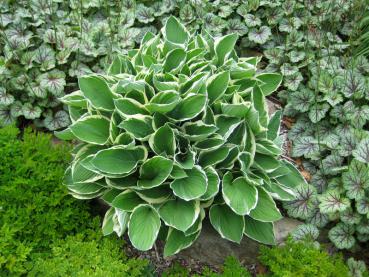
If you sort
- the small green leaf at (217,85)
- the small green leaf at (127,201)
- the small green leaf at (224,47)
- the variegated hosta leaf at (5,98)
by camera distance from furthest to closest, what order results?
1. the variegated hosta leaf at (5,98)
2. the small green leaf at (224,47)
3. the small green leaf at (217,85)
4. the small green leaf at (127,201)

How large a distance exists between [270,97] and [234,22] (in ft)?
2.44

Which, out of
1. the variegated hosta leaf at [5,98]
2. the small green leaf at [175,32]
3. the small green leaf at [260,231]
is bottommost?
the variegated hosta leaf at [5,98]

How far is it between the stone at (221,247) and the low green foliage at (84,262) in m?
0.43

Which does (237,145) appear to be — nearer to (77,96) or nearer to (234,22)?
(77,96)

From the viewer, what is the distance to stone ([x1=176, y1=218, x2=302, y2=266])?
324 centimetres

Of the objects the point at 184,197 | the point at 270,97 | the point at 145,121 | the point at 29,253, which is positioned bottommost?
the point at 29,253

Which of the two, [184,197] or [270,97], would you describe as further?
[270,97]

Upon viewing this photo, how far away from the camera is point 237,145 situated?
301cm

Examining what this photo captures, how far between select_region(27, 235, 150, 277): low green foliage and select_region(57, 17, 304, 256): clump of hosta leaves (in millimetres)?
135

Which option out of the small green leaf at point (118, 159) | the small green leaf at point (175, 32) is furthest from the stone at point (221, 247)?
the small green leaf at point (175, 32)

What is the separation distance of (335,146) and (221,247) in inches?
39.7

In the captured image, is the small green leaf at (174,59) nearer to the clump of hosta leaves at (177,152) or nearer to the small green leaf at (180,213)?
the clump of hosta leaves at (177,152)

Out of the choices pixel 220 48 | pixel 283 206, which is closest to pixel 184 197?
pixel 283 206

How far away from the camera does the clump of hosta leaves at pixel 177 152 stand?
2873 millimetres
